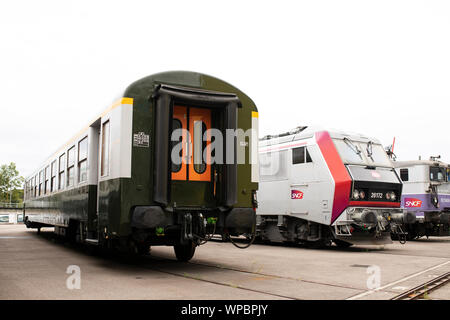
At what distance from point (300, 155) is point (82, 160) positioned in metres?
6.48

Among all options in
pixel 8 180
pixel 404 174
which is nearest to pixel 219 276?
pixel 404 174

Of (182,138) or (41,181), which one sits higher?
(182,138)

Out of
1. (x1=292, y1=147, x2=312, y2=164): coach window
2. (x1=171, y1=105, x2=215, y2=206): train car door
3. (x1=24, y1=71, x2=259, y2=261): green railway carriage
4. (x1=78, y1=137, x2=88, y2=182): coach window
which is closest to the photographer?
(x1=24, y1=71, x2=259, y2=261): green railway carriage

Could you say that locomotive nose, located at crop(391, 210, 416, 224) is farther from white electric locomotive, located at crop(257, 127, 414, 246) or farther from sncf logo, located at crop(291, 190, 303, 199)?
sncf logo, located at crop(291, 190, 303, 199)

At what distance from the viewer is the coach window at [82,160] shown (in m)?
10.2

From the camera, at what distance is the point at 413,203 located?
56.7ft

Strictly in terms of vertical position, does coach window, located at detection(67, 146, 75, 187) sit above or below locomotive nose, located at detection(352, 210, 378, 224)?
above

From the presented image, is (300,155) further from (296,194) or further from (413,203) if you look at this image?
(413,203)

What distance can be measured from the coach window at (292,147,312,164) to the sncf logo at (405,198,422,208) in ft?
19.9

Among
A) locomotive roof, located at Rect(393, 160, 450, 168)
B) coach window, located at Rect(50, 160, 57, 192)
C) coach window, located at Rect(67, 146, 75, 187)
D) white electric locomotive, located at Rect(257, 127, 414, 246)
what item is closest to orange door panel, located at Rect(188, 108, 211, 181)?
coach window, located at Rect(67, 146, 75, 187)

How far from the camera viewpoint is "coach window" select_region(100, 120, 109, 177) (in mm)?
8093
